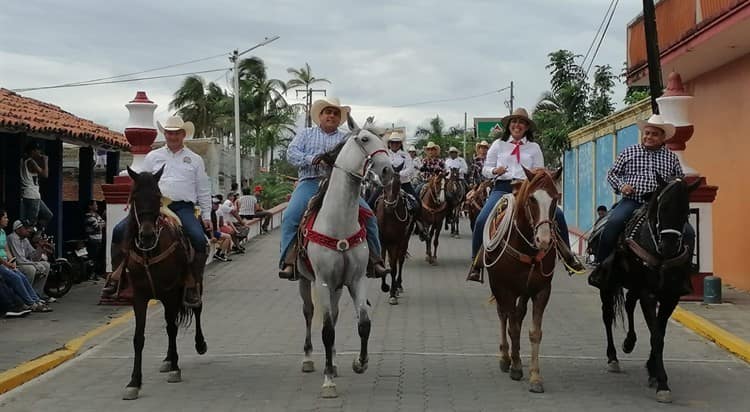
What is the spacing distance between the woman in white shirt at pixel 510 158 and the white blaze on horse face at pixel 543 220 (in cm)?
150

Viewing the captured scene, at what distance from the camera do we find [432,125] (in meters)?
92.0

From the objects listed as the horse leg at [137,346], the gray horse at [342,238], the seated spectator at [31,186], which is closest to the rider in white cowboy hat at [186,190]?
the horse leg at [137,346]

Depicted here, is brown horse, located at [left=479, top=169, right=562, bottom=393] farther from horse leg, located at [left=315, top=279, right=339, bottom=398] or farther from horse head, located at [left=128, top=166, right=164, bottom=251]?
horse head, located at [left=128, top=166, right=164, bottom=251]

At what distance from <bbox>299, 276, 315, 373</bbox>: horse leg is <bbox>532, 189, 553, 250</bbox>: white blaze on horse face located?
2536 millimetres

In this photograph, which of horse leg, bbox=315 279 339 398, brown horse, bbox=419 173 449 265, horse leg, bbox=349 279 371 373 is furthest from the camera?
brown horse, bbox=419 173 449 265

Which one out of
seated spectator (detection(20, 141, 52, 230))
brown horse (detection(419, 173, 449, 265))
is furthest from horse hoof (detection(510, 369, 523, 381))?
brown horse (detection(419, 173, 449, 265))

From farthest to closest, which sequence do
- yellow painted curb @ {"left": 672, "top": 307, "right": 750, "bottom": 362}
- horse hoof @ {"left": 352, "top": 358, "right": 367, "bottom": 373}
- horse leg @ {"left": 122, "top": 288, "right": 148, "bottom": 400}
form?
1. yellow painted curb @ {"left": 672, "top": 307, "right": 750, "bottom": 362}
2. horse hoof @ {"left": 352, "top": 358, "right": 367, "bottom": 373}
3. horse leg @ {"left": 122, "top": 288, "right": 148, "bottom": 400}

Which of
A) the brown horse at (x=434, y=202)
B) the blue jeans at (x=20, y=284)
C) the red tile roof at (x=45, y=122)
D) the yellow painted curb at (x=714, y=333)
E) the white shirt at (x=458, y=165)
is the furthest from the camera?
the white shirt at (x=458, y=165)

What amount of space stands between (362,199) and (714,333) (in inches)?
194

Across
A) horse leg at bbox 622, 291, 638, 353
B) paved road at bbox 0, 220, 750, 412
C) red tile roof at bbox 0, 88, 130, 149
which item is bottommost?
paved road at bbox 0, 220, 750, 412

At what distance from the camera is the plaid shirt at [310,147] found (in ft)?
30.9

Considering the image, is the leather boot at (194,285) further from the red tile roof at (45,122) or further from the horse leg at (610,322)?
the red tile roof at (45,122)

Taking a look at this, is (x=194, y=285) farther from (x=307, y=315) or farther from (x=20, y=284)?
(x=20, y=284)

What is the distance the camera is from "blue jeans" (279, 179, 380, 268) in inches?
362
